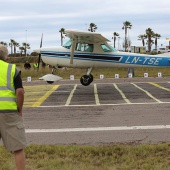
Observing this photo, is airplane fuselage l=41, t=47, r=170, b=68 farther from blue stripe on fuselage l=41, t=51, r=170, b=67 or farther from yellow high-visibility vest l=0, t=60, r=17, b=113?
yellow high-visibility vest l=0, t=60, r=17, b=113

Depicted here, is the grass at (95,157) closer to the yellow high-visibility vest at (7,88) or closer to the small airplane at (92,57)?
the yellow high-visibility vest at (7,88)

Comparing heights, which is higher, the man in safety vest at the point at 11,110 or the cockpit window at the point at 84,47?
the cockpit window at the point at 84,47

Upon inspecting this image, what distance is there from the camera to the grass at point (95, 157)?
542cm

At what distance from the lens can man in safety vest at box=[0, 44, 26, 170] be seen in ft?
15.2

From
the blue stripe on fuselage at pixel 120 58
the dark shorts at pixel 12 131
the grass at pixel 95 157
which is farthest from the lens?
the blue stripe on fuselage at pixel 120 58

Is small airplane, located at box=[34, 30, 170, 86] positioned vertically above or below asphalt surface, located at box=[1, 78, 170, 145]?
above

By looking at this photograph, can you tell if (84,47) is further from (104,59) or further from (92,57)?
(104,59)

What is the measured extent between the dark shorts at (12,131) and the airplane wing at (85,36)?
497 inches

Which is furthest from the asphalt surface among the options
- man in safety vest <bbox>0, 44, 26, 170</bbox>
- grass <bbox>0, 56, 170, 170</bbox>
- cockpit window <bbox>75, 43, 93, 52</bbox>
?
cockpit window <bbox>75, 43, 93, 52</bbox>

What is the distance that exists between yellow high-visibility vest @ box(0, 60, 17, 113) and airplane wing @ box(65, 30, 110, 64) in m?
12.5

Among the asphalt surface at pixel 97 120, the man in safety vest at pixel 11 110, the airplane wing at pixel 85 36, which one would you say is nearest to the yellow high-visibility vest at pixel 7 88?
the man in safety vest at pixel 11 110

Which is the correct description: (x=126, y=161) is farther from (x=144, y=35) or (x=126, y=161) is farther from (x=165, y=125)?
(x=144, y=35)

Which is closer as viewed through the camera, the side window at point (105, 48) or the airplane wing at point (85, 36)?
the airplane wing at point (85, 36)

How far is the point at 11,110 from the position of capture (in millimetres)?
4691
